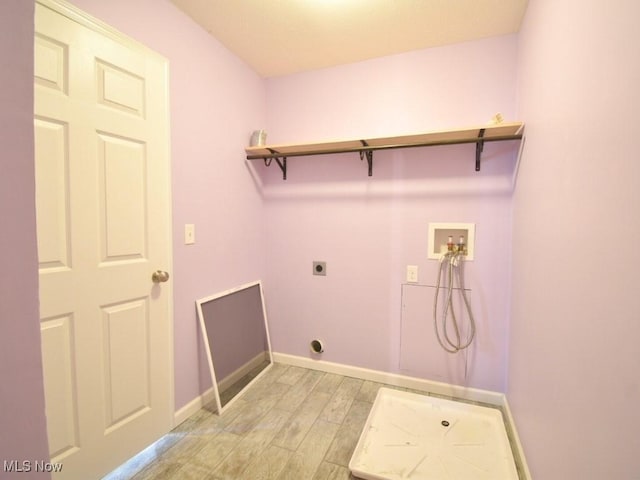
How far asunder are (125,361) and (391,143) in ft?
6.51

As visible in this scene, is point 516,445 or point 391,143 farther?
point 391,143

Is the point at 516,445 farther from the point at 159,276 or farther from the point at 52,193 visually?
the point at 52,193

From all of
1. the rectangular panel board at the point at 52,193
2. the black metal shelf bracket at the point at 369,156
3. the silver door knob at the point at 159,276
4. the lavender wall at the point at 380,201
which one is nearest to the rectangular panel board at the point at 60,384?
the rectangular panel board at the point at 52,193

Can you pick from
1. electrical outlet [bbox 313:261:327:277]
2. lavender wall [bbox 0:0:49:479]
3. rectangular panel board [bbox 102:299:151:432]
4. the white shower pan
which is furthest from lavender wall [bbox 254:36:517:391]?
lavender wall [bbox 0:0:49:479]

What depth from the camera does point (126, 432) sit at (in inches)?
57.4

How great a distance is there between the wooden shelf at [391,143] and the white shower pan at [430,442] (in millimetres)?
1570

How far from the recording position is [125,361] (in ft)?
4.78

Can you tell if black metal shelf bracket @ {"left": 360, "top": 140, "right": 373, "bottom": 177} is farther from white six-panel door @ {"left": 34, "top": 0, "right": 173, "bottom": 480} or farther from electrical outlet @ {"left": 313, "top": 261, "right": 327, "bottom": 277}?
white six-panel door @ {"left": 34, "top": 0, "right": 173, "bottom": 480}

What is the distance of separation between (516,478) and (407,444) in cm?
49

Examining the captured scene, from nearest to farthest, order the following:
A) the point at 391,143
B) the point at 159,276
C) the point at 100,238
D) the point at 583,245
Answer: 1. the point at 583,245
2. the point at 100,238
3. the point at 159,276
4. the point at 391,143

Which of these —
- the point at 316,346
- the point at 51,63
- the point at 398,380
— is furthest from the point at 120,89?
the point at 398,380

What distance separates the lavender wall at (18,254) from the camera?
21.6 inches

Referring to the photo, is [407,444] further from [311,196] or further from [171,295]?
[311,196]

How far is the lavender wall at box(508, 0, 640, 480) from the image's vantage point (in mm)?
664
